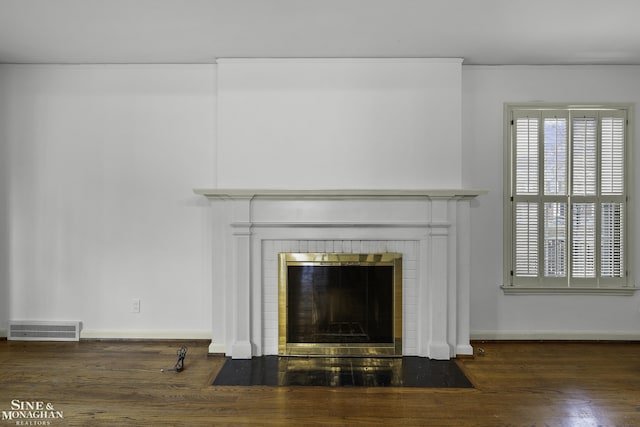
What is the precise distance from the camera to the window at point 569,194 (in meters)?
3.80

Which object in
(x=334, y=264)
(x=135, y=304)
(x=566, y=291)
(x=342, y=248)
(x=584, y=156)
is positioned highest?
(x=584, y=156)

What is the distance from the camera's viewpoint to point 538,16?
2.81 metres

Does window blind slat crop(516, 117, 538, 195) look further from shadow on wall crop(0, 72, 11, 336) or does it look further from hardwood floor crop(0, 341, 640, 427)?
shadow on wall crop(0, 72, 11, 336)

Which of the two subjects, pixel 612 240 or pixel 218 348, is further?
pixel 612 240

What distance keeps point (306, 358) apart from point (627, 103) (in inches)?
141

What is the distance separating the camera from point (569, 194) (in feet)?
12.5

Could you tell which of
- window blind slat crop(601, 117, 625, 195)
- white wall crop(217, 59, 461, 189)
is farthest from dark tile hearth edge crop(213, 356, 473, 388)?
window blind slat crop(601, 117, 625, 195)

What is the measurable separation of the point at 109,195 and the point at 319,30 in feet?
7.67

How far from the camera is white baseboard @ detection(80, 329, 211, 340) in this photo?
12.6ft

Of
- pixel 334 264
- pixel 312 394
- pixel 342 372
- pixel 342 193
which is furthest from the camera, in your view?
pixel 334 264

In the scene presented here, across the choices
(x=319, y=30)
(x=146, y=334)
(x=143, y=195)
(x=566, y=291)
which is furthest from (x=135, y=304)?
(x=566, y=291)

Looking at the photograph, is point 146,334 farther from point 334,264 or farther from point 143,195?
point 334,264

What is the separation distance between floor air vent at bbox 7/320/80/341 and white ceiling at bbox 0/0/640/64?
91.8 inches

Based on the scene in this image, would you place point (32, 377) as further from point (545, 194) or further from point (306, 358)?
point (545, 194)
